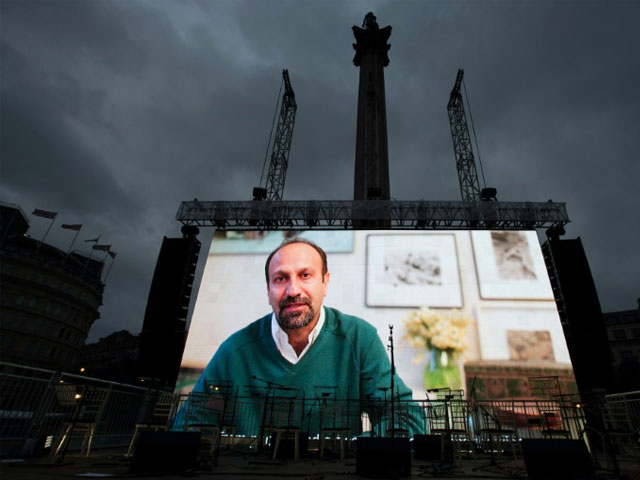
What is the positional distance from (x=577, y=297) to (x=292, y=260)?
42.2ft

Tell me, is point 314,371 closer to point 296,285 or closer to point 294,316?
point 294,316

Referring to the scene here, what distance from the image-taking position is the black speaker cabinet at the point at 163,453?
4594mm

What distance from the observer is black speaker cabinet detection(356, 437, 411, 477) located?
475 cm

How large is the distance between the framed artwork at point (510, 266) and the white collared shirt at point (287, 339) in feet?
21.6

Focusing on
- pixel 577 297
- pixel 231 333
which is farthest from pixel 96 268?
pixel 577 297

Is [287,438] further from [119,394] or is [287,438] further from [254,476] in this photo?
[119,394]


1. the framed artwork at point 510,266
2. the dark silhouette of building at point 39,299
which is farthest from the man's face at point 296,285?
the dark silhouette of building at point 39,299

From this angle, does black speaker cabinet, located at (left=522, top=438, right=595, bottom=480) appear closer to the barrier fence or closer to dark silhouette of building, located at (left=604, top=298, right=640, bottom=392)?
the barrier fence

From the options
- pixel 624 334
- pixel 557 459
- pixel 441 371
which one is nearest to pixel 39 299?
pixel 441 371

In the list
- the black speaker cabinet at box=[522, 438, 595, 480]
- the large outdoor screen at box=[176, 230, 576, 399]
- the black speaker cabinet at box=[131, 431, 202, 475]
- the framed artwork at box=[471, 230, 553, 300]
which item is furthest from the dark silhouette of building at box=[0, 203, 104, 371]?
the black speaker cabinet at box=[522, 438, 595, 480]

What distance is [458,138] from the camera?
29.8 metres

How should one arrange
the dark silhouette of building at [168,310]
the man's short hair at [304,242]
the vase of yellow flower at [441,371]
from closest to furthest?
the vase of yellow flower at [441,371] < the man's short hair at [304,242] < the dark silhouette of building at [168,310]

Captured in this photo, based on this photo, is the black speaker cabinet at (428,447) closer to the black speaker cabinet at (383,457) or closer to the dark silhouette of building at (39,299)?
the black speaker cabinet at (383,457)

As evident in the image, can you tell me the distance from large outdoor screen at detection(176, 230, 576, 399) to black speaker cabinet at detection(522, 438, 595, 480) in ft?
24.8
